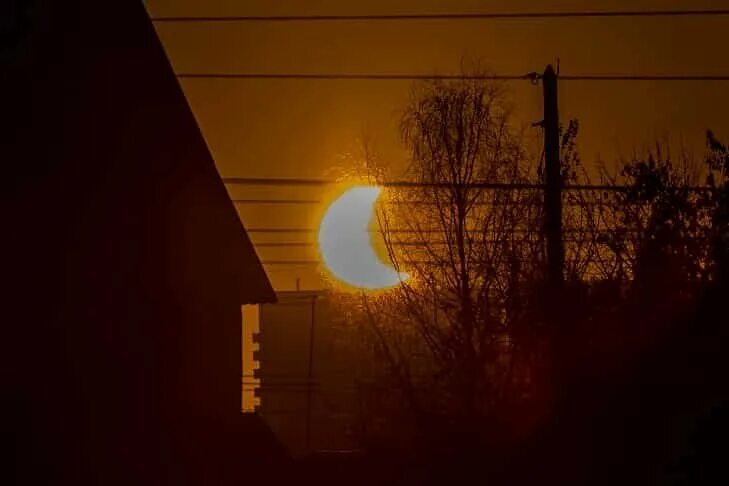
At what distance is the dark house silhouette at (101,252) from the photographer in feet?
42.2

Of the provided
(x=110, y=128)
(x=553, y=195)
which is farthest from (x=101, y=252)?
(x=553, y=195)

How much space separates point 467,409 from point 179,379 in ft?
20.8

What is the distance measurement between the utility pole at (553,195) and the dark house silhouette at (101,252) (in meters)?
5.13

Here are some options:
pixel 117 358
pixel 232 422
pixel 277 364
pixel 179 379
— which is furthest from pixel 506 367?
pixel 277 364

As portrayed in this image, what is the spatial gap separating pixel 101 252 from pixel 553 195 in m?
7.40

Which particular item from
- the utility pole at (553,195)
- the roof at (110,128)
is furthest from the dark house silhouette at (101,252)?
the utility pole at (553,195)

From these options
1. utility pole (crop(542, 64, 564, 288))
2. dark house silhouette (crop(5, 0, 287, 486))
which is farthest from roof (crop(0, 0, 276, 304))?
utility pole (crop(542, 64, 564, 288))

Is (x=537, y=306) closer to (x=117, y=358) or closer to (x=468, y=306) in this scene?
(x=468, y=306)

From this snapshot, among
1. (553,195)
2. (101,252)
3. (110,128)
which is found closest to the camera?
(101,252)

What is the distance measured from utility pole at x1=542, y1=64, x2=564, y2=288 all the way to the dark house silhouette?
5.13 m

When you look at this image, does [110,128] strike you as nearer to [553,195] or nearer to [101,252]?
[101,252]

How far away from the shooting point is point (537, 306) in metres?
20.6

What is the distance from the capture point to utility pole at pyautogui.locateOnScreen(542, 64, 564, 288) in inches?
720

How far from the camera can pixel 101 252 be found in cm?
1444
